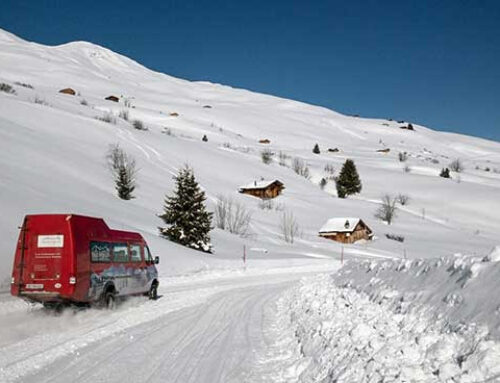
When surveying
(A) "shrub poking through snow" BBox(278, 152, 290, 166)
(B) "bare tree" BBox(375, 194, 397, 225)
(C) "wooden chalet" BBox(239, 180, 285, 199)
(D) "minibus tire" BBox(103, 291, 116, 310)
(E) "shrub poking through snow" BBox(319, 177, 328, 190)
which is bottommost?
(D) "minibus tire" BBox(103, 291, 116, 310)

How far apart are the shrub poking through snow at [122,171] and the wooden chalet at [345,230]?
996 inches

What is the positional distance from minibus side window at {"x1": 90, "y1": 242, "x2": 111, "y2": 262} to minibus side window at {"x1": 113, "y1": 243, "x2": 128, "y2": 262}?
0.42 m

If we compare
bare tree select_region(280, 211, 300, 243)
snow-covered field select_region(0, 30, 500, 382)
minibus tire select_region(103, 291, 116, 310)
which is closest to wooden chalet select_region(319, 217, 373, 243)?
snow-covered field select_region(0, 30, 500, 382)

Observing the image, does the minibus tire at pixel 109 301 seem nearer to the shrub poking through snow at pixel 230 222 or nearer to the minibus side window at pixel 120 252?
the minibus side window at pixel 120 252

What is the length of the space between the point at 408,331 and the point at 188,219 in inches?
1306

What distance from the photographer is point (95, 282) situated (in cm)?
1345

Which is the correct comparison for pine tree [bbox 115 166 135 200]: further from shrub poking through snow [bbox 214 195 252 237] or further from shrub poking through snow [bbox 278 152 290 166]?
shrub poking through snow [bbox 278 152 290 166]

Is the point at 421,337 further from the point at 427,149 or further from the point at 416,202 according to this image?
the point at 427,149

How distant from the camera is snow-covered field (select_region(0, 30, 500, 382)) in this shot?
20.9ft

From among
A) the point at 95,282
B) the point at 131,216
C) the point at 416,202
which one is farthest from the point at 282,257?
the point at 416,202

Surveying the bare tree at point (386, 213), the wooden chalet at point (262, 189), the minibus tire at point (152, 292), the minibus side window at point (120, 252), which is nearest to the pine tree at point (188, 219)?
the minibus tire at point (152, 292)

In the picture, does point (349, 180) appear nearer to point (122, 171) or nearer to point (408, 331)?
point (122, 171)

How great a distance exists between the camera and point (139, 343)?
10.1m

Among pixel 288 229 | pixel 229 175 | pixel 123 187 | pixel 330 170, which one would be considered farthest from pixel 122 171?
pixel 330 170
